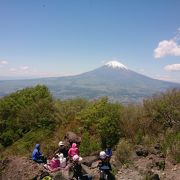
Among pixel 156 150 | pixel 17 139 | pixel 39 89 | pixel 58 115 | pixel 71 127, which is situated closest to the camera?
pixel 156 150

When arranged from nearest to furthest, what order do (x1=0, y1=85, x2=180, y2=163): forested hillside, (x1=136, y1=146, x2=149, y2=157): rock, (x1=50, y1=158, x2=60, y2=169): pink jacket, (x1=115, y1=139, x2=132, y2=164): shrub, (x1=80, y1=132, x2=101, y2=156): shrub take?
(x1=50, y1=158, x2=60, y2=169): pink jacket, (x1=115, y1=139, x2=132, y2=164): shrub, (x1=136, y1=146, x2=149, y2=157): rock, (x1=0, y1=85, x2=180, y2=163): forested hillside, (x1=80, y1=132, x2=101, y2=156): shrub

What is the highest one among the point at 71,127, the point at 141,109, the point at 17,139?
the point at 141,109

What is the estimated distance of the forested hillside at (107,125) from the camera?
2531cm

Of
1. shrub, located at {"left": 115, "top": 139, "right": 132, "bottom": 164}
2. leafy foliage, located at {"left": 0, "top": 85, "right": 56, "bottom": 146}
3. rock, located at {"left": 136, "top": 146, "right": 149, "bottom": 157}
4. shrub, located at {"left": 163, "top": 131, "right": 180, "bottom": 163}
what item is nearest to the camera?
shrub, located at {"left": 163, "top": 131, "right": 180, "bottom": 163}

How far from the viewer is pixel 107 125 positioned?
3000 centimetres

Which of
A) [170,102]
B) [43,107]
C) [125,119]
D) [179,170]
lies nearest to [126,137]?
[125,119]

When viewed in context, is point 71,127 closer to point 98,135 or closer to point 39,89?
point 98,135

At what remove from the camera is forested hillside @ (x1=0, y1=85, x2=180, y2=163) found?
83.0ft

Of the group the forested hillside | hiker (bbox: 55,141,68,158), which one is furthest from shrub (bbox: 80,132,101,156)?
hiker (bbox: 55,141,68,158)

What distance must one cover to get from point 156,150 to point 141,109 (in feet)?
31.3

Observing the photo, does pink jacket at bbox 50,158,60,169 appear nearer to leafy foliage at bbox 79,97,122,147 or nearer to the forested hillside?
the forested hillside

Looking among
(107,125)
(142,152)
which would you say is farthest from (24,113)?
(142,152)

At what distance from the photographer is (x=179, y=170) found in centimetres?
1852

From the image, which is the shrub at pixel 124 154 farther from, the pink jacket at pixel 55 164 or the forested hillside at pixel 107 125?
the pink jacket at pixel 55 164
